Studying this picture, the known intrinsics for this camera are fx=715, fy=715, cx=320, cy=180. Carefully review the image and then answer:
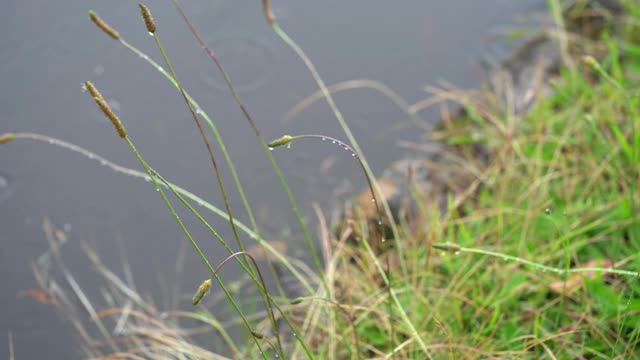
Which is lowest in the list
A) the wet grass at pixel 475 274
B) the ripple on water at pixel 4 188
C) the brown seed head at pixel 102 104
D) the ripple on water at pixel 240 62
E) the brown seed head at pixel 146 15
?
the wet grass at pixel 475 274

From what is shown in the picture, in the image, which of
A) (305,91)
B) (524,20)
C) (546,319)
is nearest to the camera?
(546,319)

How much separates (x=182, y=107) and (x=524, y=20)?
4.86 feet

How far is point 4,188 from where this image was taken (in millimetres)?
2287

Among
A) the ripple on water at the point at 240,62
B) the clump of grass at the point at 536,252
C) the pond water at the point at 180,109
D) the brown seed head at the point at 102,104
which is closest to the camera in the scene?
the brown seed head at the point at 102,104

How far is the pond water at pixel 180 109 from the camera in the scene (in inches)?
87.6

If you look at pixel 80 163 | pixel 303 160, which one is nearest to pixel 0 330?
pixel 80 163

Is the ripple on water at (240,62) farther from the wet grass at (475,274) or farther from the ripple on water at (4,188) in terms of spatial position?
the ripple on water at (4,188)

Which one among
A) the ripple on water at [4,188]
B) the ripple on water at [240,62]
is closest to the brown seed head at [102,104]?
the ripple on water at [4,188]

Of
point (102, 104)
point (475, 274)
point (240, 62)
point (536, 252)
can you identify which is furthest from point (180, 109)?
point (102, 104)

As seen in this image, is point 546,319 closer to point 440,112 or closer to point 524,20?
point 440,112

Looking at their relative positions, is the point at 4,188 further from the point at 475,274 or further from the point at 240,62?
the point at 475,274

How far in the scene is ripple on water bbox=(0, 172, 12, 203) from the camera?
7.47 feet

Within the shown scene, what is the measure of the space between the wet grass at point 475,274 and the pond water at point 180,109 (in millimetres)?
103

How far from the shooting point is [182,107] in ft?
8.24
